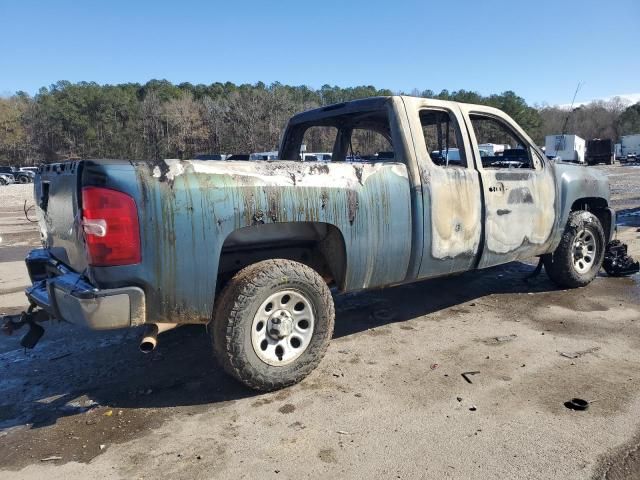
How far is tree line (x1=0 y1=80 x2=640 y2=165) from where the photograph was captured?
→ 60.2m

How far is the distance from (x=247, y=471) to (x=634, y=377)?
2805 millimetres

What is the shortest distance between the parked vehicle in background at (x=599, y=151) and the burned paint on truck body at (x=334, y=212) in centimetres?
5782

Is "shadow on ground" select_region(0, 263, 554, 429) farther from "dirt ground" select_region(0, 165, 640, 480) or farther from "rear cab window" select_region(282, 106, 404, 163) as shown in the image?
"rear cab window" select_region(282, 106, 404, 163)

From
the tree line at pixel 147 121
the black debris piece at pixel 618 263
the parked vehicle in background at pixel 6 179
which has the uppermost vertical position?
the tree line at pixel 147 121

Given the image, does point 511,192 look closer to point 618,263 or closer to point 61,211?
point 618,263

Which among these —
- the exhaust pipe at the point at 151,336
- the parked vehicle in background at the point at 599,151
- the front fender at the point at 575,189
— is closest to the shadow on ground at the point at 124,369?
the exhaust pipe at the point at 151,336

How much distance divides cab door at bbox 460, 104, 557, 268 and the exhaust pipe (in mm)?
2892

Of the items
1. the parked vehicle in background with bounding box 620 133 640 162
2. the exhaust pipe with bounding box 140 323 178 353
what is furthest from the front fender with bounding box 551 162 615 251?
the parked vehicle in background with bounding box 620 133 640 162

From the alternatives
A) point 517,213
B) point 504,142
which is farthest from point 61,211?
point 504,142

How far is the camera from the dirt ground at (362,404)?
8.64 ft

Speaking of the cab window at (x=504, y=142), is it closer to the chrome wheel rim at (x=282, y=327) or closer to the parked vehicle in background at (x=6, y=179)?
the chrome wheel rim at (x=282, y=327)

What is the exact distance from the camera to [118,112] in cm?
6544

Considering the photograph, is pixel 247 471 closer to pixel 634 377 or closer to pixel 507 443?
pixel 507 443

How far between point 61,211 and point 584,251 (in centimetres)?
545
